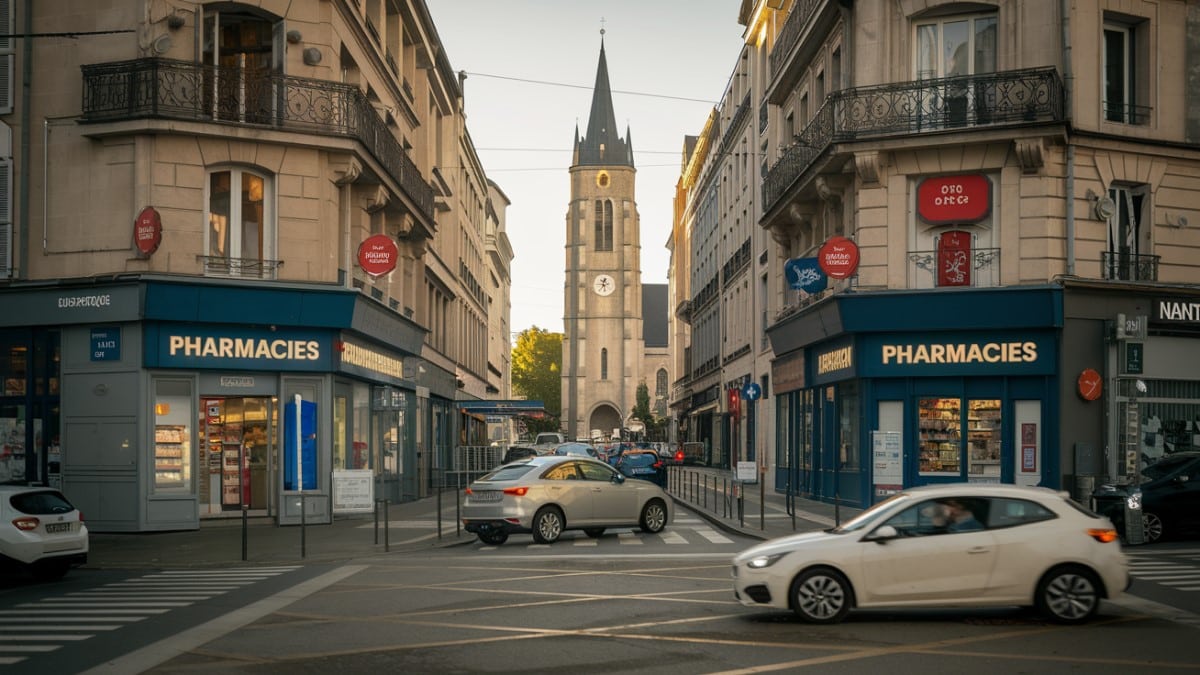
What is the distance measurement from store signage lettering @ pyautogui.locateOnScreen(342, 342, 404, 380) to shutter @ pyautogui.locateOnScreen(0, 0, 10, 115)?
8.74m

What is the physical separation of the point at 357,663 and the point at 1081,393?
19.6m

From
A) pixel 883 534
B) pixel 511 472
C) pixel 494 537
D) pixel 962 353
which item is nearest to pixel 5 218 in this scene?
pixel 511 472

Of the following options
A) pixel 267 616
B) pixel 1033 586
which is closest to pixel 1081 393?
pixel 1033 586

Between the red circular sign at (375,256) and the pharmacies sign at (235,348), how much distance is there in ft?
7.39

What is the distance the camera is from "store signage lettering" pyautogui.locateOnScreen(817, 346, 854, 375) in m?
28.5

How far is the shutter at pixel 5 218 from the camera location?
85.1 ft

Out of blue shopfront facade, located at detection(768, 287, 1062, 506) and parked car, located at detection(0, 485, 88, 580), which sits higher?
blue shopfront facade, located at detection(768, 287, 1062, 506)

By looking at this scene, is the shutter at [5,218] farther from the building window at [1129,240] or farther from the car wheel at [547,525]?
the building window at [1129,240]

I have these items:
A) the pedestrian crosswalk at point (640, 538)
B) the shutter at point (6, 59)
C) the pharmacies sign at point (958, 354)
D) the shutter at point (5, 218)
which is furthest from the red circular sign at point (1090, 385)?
the shutter at point (6, 59)

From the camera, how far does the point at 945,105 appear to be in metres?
26.3

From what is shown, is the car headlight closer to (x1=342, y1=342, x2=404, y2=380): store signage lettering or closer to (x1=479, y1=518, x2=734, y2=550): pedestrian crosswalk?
(x1=479, y1=518, x2=734, y2=550): pedestrian crosswalk

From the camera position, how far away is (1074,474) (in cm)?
2561

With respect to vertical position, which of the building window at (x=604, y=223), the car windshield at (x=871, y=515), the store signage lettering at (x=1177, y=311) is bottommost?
the car windshield at (x=871, y=515)

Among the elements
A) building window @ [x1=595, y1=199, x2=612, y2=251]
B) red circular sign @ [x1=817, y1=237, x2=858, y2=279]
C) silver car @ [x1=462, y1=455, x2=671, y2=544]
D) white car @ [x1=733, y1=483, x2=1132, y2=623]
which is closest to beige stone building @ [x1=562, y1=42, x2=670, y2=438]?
building window @ [x1=595, y1=199, x2=612, y2=251]
